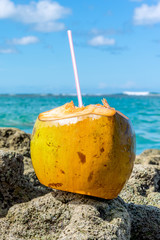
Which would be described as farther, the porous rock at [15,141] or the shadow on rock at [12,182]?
the porous rock at [15,141]

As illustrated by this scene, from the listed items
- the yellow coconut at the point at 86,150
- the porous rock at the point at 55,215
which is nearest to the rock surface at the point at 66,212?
the porous rock at the point at 55,215

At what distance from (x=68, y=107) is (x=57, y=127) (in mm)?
201

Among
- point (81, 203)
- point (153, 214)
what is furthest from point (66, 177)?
point (153, 214)

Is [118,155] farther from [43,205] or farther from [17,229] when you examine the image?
[17,229]

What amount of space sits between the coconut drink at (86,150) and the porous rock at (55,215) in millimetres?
84

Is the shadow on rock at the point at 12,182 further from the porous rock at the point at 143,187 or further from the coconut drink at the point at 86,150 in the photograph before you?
the porous rock at the point at 143,187

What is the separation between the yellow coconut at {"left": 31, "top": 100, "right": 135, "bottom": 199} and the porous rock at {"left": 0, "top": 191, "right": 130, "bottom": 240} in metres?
0.09

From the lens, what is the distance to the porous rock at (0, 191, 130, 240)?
1.94m

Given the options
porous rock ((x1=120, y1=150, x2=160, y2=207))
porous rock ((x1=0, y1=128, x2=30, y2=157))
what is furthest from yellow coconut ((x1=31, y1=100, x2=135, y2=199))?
porous rock ((x1=0, y1=128, x2=30, y2=157))

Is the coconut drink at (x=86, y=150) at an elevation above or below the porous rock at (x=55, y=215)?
above

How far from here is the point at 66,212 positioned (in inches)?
79.7

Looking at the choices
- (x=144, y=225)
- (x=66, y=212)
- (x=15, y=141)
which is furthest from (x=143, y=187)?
(x=15, y=141)

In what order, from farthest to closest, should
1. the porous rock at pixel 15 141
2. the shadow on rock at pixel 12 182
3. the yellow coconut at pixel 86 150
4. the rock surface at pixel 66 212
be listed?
1. the porous rock at pixel 15 141
2. the shadow on rock at pixel 12 182
3. the yellow coconut at pixel 86 150
4. the rock surface at pixel 66 212

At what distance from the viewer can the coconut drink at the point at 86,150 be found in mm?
1926
